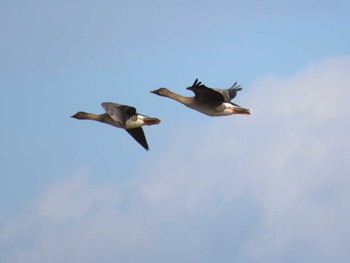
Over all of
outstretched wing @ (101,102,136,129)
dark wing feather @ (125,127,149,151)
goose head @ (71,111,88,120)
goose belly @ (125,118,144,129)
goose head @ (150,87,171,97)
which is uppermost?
goose head @ (150,87,171,97)

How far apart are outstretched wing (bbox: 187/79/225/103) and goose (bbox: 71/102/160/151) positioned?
211cm

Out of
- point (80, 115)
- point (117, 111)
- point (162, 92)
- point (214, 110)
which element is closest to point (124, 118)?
point (117, 111)

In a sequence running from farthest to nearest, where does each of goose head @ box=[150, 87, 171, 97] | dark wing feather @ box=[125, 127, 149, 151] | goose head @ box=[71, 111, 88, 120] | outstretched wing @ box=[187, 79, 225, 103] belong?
goose head @ box=[71, 111, 88, 120]
dark wing feather @ box=[125, 127, 149, 151]
goose head @ box=[150, 87, 171, 97]
outstretched wing @ box=[187, 79, 225, 103]

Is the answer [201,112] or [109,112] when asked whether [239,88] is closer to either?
[201,112]

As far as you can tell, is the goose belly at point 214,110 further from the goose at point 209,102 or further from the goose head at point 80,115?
the goose head at point 80,115

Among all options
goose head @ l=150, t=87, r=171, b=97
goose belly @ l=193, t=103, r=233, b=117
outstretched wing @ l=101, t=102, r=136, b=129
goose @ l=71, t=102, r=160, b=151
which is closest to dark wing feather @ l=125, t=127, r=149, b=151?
goose @ l=71, t=102, r=160, b=151

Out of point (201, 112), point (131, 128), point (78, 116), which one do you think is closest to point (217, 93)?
point (201, 112)

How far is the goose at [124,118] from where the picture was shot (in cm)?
4103

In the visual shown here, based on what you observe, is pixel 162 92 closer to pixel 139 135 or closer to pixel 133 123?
pixel 139 135

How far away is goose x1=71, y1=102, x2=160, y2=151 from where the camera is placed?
41.0 meters

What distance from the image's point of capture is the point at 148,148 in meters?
43.8

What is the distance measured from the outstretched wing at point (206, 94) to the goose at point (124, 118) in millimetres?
2115

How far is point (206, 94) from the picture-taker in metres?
41.5

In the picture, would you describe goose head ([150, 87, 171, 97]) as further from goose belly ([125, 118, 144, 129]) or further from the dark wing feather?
goose belly ([125, 118, 144, 129])
